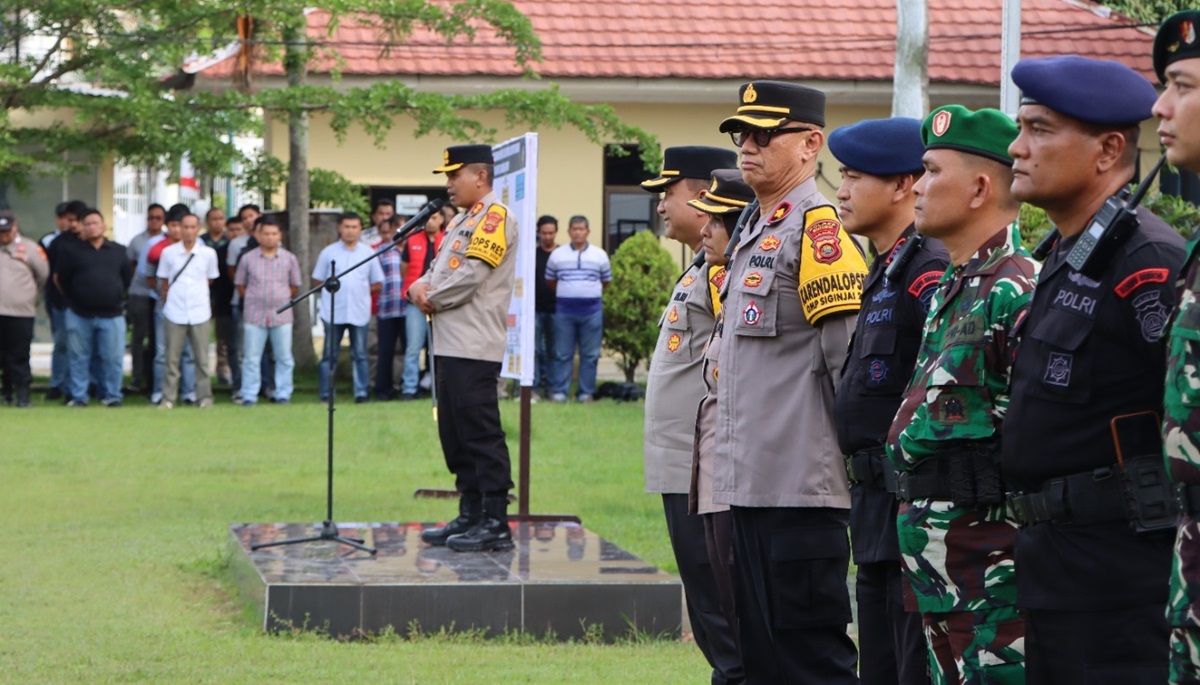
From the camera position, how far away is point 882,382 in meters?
4.59

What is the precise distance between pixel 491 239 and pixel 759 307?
13.5 ft

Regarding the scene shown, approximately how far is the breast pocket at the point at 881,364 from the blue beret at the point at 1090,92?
0.99 metres

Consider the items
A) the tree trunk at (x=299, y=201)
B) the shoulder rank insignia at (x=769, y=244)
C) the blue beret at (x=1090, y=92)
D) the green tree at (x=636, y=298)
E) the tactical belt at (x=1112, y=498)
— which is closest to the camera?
the tactical belt at (x=1112, y=498)

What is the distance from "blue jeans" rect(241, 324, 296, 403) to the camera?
18.0 metres

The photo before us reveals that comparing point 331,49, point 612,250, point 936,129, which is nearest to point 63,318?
point 331,49

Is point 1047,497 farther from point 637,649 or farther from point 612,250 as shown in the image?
point 612,250

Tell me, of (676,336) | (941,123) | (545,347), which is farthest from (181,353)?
(941,123)

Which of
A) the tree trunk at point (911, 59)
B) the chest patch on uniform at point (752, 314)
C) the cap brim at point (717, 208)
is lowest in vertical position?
the chest patch on uniform at point (752, 314)

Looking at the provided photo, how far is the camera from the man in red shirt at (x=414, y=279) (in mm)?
18359

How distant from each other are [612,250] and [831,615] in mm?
18936

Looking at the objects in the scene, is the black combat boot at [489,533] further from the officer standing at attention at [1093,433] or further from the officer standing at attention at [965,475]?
the officer standing at attention at [1093,433]

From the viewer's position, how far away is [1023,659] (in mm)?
3848

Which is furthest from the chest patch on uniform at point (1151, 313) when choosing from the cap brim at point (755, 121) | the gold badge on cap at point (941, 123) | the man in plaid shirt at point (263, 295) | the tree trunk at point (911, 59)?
the man in plaid shirt at point (263, 295)

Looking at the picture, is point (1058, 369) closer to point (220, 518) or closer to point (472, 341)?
point (472, 341)
